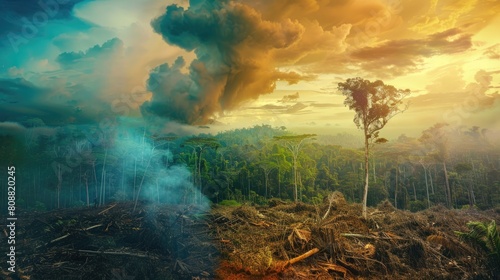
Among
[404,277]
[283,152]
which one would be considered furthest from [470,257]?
[283,152]

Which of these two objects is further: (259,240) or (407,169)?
(407,169)

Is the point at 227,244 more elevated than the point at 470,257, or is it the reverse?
the point at 227,244

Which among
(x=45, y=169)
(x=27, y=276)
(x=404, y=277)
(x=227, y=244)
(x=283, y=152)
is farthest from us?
(x=45, y=169)

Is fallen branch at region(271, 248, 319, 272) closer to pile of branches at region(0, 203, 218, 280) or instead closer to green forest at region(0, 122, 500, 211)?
pile of branches at region(0, 203, 218, 280)

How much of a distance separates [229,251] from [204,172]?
29696 millimetres

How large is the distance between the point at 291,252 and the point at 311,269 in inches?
47.3

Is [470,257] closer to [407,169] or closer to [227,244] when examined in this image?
[227,244]

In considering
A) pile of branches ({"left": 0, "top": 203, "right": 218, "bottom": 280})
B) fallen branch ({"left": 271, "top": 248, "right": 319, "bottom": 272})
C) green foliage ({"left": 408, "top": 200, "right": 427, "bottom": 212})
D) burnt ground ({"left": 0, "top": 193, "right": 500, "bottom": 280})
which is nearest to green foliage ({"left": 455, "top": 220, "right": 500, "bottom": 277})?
burnt ground ({"left": 0, "top": 193, "right": 500, "bottom": 280})

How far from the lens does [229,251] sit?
1189 centimetres

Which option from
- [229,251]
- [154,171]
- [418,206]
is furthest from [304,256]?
[418,206]

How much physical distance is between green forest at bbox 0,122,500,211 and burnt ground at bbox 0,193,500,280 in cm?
1562

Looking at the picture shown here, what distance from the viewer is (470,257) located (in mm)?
11961

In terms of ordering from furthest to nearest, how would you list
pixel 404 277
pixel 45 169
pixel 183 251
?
1. pixel 45 169
2. pixel 183 251
3. pixel 404 277

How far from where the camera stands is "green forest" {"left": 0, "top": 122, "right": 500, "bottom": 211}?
36.6 metres
